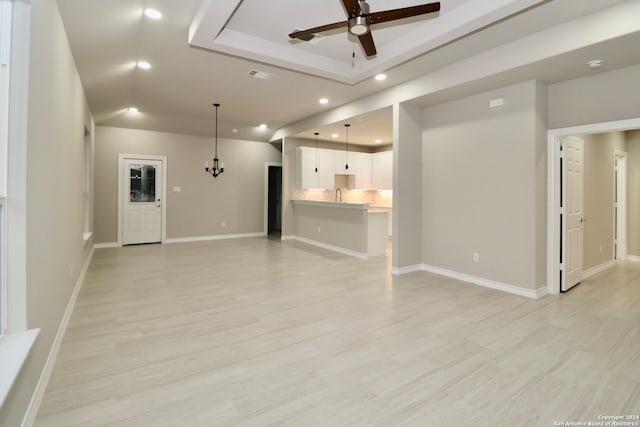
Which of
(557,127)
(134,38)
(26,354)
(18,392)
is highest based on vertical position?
(134,38)

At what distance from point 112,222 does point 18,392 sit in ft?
21.2

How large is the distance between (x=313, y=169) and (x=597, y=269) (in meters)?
5.89

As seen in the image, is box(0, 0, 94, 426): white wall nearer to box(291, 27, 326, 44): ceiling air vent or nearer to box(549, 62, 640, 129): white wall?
box(291, 27, 326, 44): ceiling air vent

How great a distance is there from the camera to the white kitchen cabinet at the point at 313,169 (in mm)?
8062

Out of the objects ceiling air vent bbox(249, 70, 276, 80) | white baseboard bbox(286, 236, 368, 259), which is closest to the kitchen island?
white baseboard bbox(286, 236, 368, 259)

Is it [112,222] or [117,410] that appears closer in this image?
[117,410]

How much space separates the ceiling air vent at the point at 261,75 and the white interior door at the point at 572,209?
3.91 meters

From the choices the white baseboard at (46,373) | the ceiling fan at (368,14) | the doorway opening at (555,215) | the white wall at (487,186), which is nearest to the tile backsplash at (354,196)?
the white wall at (487,186)

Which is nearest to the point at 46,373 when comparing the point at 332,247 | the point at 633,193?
the point at 332,247

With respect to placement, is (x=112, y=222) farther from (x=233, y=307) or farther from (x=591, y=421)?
(x=591, y=421)

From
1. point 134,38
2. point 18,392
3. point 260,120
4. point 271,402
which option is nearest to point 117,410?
point 18,392

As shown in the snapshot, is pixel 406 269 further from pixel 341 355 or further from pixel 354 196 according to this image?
pixel 354 196

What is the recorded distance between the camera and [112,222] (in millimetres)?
7090

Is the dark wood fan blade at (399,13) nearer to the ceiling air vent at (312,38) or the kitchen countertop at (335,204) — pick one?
the ceiling air vent at (312,38)
